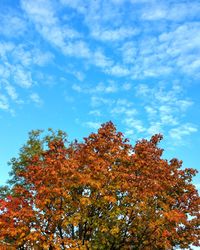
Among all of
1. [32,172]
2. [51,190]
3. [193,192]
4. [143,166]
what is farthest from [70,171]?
[193,192]

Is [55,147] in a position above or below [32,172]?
above

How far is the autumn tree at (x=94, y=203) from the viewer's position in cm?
2441

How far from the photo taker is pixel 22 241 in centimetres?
2452

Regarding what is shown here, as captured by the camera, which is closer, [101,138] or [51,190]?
[51,190]

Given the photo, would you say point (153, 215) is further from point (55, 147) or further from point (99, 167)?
point (55, 147)

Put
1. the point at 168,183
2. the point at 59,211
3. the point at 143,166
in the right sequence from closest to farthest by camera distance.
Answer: the point at 59,211, the point at 143,166, the point at 168,183

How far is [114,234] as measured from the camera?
82.0 ft

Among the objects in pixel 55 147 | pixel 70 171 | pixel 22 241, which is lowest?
pixel 22 241

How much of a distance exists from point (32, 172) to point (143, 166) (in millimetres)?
7510

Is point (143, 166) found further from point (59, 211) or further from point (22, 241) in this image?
point (22, 241)

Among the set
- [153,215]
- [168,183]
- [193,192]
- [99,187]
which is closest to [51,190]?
[99,187]

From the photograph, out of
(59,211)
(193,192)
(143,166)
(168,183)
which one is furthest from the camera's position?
(193,192)

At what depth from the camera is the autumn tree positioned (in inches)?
961

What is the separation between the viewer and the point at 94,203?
24.8 meters
